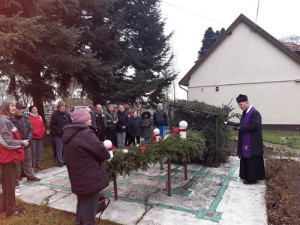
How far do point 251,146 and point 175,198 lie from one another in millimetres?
2154

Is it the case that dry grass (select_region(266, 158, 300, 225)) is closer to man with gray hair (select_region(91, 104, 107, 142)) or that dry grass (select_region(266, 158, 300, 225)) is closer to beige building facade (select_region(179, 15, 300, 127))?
man with gray hair (select_region(91, 104, 107, 142))

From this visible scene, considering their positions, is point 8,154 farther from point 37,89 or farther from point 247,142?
point 37,89

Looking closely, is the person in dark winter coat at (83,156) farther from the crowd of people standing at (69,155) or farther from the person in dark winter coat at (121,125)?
the person in dark winter coat at (121,125)

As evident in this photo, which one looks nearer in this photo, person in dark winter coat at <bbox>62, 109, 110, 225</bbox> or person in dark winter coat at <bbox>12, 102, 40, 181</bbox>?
person in dark winter coat at <bbox>62, 109, 110, 225</bbox>

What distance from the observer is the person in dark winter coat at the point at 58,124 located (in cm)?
701

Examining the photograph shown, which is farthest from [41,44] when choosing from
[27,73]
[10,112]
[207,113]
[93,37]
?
[207,113]

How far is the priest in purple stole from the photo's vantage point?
5332mm

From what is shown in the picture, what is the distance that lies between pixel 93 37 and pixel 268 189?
33.7ft

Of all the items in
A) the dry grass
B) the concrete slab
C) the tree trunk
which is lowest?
the concrete slab

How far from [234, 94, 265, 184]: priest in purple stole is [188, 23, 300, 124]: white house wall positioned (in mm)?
11981

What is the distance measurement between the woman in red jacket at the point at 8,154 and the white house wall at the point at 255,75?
15.8 m

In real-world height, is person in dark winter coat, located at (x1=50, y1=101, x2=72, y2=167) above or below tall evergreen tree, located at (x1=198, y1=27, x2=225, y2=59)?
below

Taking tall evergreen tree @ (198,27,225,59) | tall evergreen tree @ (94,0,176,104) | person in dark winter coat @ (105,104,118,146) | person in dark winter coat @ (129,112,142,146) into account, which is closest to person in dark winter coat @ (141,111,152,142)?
person in dark winter coat @ (129,112,142,146)

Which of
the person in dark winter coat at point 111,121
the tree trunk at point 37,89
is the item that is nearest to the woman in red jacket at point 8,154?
the person in dark winter coat at point 111,121
